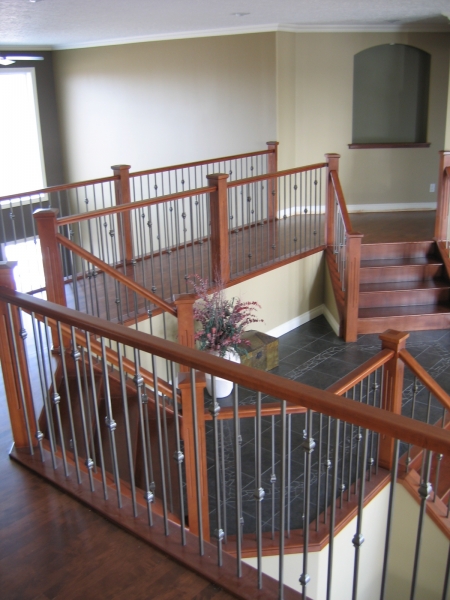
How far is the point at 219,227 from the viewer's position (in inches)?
235

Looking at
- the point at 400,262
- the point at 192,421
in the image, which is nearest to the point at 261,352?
the point at 400,262

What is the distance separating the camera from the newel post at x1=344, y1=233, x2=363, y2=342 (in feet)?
21.2

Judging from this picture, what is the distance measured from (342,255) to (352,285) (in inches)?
Answer: 21.2

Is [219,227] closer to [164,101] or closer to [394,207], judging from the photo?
[164,101]

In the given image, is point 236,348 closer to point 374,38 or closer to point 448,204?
point 448,204

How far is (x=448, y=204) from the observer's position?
23.4 ft

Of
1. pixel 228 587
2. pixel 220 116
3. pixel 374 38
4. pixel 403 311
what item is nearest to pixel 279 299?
pixel 403 311

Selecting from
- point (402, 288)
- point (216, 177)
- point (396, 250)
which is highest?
point (216, 177)

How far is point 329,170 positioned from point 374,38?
262cm

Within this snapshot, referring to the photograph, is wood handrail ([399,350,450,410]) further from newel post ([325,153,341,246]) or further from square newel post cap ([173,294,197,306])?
newel post ([325,153,341,246])

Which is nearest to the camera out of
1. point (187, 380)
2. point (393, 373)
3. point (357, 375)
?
point (187, 380)

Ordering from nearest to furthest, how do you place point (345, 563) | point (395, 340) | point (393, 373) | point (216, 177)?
point (395, 340) < point (393, 373) < point (345, 563) < point (216, 177)

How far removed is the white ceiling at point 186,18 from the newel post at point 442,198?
5.33 ft

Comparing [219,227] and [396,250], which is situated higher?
[219,227]
